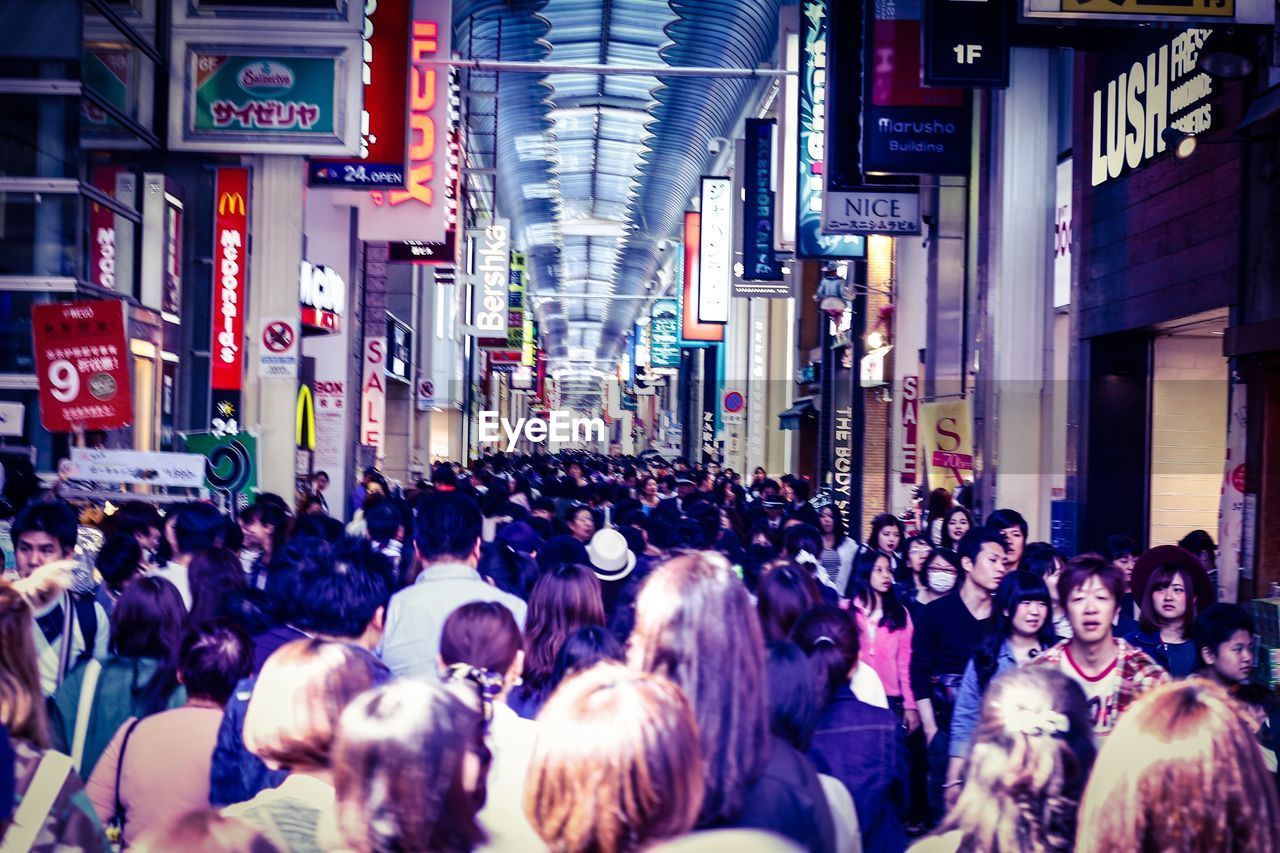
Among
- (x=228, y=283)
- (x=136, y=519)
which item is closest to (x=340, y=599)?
(x=136, y=519)

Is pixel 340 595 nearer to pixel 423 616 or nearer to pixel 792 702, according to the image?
pixel 423 616

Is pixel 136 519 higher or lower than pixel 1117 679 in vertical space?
higher

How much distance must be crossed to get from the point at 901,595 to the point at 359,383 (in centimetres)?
1629

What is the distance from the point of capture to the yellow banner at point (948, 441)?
17.2 meters

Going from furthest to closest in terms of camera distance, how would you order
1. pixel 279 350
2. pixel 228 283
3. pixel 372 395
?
pixel 372 395, pixel 228 283, pixel 279 350

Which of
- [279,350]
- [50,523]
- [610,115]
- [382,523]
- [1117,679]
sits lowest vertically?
[1117,679]

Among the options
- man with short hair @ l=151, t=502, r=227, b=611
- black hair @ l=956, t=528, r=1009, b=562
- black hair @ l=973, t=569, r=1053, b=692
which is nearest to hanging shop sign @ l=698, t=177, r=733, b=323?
black hair @ l=956, t=528, r=1009, b=562

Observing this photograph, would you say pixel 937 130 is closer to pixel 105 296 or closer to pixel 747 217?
pixel 105 296

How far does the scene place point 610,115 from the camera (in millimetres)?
38531

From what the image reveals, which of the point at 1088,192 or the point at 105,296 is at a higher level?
the point at 1088,192

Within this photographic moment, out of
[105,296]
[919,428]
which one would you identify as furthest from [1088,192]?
→ [105,296]

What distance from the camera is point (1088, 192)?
14.8 meters

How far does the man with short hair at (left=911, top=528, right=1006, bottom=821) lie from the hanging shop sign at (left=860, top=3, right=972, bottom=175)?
352 inches

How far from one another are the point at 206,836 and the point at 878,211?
16.4 meters
